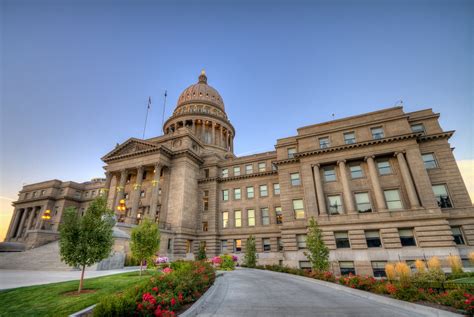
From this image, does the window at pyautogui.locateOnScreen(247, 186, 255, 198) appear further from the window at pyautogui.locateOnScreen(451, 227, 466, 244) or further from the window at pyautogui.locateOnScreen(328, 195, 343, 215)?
the window at pyautogui.locateOnScreen(451, 227, 466, 244)

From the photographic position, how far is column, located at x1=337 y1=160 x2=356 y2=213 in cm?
2641

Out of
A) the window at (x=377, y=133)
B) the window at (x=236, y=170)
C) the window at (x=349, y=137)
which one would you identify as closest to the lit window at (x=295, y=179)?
the window at (x=349, y=137)

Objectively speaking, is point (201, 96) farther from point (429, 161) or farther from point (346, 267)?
point (346, 267)

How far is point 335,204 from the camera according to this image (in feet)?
92.2

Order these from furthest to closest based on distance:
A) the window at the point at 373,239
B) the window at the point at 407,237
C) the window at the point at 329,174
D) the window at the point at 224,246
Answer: the window at the point at 224,246
the window at the point at 329,174
the window at the point at 373,239
the window at the point at 407,237

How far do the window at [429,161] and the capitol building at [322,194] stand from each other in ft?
0.31

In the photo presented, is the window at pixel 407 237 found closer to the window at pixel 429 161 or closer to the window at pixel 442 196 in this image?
the window at pixel 442 196

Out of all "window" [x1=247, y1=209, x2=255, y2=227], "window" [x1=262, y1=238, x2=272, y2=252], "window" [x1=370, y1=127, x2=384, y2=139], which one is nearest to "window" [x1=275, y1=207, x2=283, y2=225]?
"window" [x1=262, y1=238, x2=272, y2=252]

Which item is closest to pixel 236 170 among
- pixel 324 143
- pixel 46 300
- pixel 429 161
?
pixel 324 143

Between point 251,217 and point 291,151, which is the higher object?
point 291,151

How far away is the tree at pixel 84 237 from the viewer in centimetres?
1199

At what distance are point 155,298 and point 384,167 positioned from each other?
29.8 m

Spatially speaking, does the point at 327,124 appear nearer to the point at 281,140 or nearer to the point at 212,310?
the point at 281,140

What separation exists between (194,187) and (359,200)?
26.4 m
